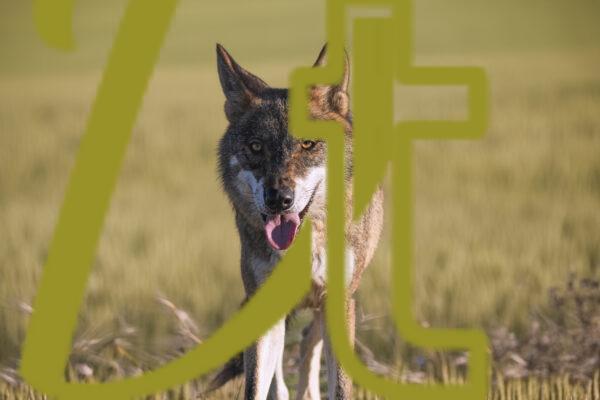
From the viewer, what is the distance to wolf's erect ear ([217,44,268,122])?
6.43 meters

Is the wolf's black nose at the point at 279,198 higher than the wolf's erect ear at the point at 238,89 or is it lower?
lower

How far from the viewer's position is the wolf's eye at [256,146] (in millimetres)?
6117

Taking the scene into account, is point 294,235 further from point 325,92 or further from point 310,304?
point 325,92

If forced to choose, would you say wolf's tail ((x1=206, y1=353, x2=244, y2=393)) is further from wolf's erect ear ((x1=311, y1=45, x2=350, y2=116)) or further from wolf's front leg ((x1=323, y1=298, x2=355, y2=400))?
wolf's erect ear ((x1=311, y1=45, x2=350, y2=116))

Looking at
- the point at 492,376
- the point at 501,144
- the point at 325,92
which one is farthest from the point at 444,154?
the point at 325,92

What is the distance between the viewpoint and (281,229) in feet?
19.8

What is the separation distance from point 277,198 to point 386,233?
6583 mm

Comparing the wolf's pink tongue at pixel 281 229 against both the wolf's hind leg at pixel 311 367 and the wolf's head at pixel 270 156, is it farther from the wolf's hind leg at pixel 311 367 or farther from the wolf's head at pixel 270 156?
the wolf's hind leg at pixel 311 367

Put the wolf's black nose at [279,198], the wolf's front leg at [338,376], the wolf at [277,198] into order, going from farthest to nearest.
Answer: the wolf's front leg at [338,376]
the wolf at [277,198]
the wolf's black nose at [279,198]

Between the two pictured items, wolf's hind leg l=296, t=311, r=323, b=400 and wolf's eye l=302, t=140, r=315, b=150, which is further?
wolf's hind leg l=296, t=311, r=323, b=400

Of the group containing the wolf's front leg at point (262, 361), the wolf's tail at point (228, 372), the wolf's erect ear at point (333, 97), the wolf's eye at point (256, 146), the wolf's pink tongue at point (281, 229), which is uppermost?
the wolf's erect ear at point (333, 97)

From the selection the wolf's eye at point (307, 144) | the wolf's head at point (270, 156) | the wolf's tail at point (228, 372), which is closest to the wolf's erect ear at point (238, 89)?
the wolf's head at point (270, 156)

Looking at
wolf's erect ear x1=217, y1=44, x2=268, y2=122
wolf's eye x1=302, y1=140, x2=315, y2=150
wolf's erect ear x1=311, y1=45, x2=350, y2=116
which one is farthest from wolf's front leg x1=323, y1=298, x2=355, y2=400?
wolf's erect ear x1=217, y1=44, x2=268, y2=122

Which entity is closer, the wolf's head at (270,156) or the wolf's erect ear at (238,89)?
the wolf's head at (270,156)
